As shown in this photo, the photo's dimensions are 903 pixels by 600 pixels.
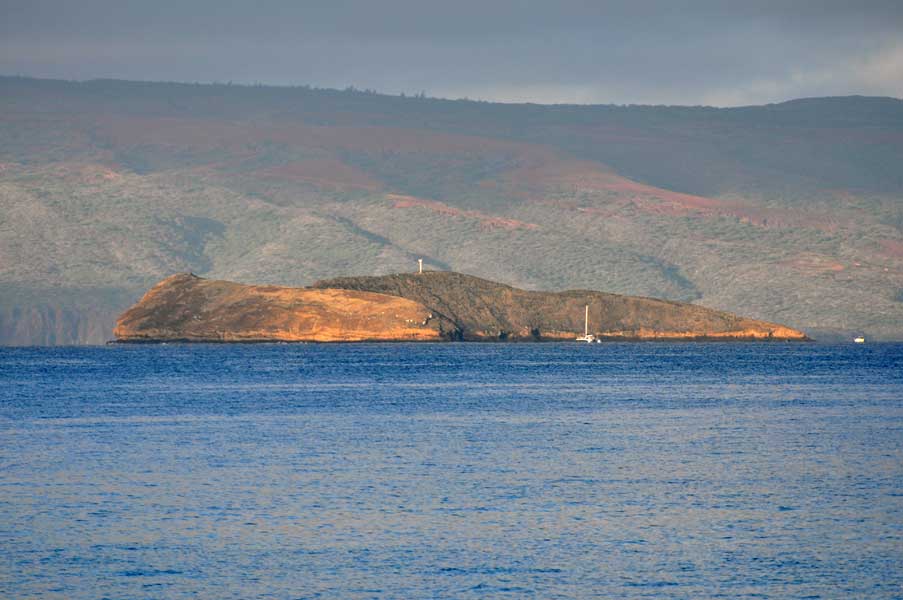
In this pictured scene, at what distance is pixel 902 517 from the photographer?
44.8 metres

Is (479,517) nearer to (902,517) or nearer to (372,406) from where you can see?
(902,517)

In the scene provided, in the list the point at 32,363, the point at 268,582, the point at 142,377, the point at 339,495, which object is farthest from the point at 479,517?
the point at 32,363

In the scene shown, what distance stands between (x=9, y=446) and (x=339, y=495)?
2296 centimetres

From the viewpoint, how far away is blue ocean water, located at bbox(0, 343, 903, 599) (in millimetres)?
37062

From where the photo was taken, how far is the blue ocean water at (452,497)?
122 feet

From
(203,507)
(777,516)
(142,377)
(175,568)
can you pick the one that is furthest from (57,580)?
(142,377)

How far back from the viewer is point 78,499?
48.8 m

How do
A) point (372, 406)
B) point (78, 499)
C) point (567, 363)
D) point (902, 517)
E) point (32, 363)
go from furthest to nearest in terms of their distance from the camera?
point (32, 363), point (567, 363), point (372, 406), point (78, 499), point (902, 517)

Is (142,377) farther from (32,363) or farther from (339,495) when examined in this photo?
(339,495)

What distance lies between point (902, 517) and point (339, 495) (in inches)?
715

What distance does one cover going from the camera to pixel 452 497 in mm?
49031

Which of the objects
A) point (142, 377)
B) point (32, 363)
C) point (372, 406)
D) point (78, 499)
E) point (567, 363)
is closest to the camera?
point (78, 499)

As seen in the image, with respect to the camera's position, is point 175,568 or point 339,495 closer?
point 175,568

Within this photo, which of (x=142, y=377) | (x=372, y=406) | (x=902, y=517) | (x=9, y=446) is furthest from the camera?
(x=142, y=377)
